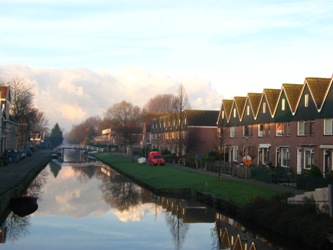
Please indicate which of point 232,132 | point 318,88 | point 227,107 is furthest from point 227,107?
point 318,88

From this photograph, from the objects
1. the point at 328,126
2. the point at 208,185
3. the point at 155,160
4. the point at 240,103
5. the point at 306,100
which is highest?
the point at 240,103

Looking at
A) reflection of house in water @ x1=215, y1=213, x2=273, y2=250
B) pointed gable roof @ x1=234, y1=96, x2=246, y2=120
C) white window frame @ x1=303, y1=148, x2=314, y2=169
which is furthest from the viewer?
pointed gable roof @ x1=234, y1=96, x2=246, y2=120

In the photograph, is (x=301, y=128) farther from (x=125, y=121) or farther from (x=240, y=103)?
(x=125, y=121)

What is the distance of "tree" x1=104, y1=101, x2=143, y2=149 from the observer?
11094 centimetres

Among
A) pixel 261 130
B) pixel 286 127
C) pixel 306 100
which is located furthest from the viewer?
pixel 261 130

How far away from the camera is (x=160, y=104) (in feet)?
518

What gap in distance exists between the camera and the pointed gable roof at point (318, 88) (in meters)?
43.4

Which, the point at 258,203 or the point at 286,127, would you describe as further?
the point at 286,127

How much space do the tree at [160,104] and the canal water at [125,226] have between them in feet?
383

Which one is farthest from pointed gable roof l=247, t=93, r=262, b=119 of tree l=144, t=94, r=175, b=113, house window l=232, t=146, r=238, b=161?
tree l=144, t=94, r=175, b=113

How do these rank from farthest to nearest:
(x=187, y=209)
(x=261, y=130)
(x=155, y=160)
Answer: (x=155, y=160), (x=261, y=130), (x=187, y=209)

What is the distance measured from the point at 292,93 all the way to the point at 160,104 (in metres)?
109

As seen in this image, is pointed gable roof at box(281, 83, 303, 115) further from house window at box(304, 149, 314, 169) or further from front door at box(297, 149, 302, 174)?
house window at box(304, 149, 314, 169)

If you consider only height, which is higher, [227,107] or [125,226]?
[227,107]
